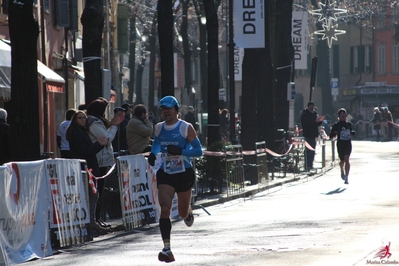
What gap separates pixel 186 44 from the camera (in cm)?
5212

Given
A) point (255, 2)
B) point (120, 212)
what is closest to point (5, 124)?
point (120, 212)

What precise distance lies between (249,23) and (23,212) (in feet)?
50.2

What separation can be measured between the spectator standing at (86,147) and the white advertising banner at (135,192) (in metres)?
0.86

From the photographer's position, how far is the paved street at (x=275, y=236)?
38.0 feet

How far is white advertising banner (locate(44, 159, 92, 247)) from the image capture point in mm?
13663

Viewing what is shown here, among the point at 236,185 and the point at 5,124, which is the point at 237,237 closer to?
the point at 5,124

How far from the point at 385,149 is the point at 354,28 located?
132 ft

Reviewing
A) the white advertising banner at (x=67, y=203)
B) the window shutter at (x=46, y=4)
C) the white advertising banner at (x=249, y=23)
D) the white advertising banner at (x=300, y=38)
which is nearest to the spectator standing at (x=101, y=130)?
the white advertising banner at (x=67, y=203)

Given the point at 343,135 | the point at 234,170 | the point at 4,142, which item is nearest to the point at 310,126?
the point at 343,135

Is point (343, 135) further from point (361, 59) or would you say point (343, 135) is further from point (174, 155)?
point (361, 59)

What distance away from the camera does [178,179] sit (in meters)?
12.5

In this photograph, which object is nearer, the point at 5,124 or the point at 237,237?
the point at 237,237

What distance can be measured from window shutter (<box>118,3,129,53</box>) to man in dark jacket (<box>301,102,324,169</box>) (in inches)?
684

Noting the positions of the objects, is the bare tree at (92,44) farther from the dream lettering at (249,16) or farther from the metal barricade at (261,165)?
the dream lettering at (249,16)
